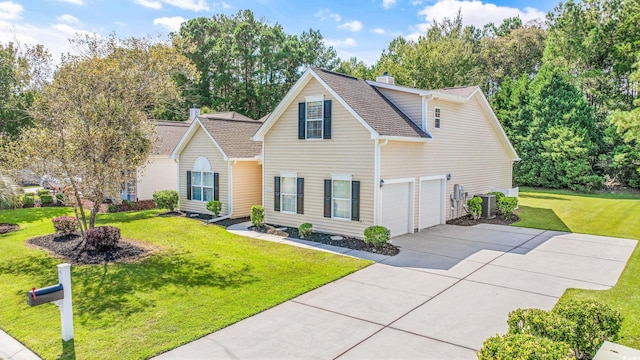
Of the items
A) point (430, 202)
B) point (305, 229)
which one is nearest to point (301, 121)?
point (305, 229)

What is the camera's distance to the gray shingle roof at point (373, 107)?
44.6 ft

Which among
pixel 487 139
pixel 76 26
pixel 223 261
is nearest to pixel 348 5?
pixel 487 139

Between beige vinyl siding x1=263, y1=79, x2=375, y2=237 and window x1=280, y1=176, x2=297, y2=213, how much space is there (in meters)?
0.29

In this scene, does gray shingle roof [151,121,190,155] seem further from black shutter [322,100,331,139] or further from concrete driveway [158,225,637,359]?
concrete driveway [158,225,637,359]

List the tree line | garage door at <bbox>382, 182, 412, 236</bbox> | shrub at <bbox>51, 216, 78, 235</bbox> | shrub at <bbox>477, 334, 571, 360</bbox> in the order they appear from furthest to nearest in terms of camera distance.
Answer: the tree line, garage door at <bbox>382, 182, 412, 236</bbox>, shrub at <bbox>51, 216, 78, 235</bbox>, shrub at <bbox>477, 334, 571, 360</bbox>

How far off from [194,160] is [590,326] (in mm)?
16736

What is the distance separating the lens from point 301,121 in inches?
596

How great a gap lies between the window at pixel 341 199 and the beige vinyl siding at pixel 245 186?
513cm

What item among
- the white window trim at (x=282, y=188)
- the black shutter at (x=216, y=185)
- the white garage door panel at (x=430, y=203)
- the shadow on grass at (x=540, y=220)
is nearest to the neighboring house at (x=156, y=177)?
the black shutter at (x=216, y=185)

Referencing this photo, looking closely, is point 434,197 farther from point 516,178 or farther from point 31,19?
point 516,178

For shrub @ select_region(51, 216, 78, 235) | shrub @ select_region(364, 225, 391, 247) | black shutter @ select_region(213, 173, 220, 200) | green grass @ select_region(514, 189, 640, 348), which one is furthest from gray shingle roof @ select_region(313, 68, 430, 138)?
shrub @ select_region(51, 216, 78, 235)

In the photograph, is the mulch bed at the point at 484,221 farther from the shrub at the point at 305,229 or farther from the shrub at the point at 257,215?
the shrub at the point at 257,215

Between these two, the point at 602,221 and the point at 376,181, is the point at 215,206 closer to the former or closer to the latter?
the point at 376,181

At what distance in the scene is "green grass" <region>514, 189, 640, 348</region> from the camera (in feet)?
25.4
